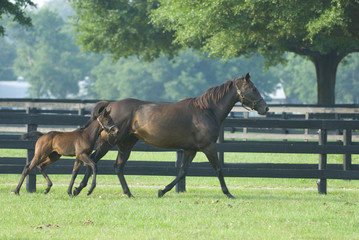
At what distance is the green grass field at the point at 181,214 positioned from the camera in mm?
8164

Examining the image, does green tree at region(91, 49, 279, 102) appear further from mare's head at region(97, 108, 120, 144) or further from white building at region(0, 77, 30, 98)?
mare's head at region(97, 108, 120, 144)

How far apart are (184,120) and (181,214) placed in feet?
8.30

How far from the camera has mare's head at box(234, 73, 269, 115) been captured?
11758 millimetres

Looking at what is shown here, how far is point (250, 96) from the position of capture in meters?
11.8

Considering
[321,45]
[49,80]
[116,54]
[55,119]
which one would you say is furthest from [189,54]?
[55,119]

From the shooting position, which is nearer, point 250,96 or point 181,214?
point 181,214

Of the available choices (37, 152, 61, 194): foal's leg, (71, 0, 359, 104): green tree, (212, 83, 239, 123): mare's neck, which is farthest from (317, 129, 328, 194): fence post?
(71, 0, 359, 104): green tree

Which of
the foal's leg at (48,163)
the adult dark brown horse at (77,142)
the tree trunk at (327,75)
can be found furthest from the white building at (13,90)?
the adult dark brown horse at (77,142)

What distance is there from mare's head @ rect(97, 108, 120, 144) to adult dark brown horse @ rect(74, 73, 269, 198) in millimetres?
270

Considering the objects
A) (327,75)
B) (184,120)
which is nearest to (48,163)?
(184,120)

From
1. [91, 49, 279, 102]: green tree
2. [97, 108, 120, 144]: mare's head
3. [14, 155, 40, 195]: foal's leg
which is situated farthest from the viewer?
[91, 49, 279, 102]: green tree

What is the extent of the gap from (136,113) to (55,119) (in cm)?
172

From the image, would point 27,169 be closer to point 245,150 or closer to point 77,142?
point 77,142

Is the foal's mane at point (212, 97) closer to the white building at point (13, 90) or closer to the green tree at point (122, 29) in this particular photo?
the green tree at point (122, 29)
